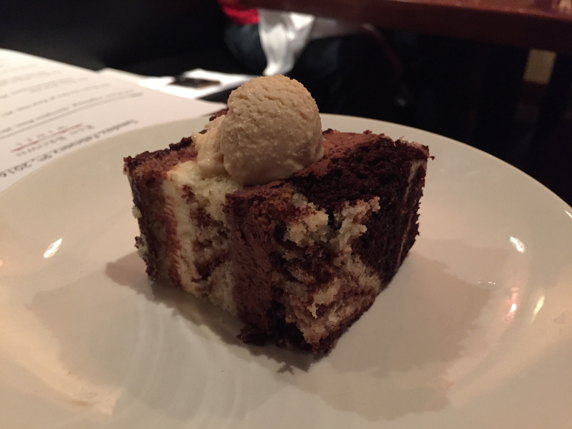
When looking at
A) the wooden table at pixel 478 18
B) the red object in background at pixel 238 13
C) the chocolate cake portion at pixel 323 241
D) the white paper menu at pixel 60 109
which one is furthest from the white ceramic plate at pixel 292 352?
the red object in background at pixel 238 13

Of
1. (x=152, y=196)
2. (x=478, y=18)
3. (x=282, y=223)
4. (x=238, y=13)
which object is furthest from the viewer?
(x=238, y=13)

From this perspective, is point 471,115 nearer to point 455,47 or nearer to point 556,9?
point 455,47

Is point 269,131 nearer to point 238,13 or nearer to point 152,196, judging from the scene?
point 152,196

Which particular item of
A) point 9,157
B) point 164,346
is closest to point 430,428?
point 164,346

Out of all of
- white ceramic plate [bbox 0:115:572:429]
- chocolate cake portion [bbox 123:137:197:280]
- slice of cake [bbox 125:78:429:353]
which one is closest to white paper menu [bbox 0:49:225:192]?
white ceramic plate [bbox 0:115:572:429]

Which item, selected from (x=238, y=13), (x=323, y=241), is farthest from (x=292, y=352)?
(x=238, y=13)

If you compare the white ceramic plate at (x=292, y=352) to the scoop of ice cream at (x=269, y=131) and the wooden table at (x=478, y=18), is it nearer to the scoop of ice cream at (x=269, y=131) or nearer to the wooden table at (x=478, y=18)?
the scoop of ice cream at (x=269, y=131)
